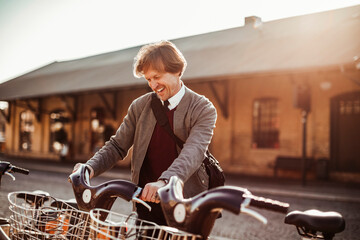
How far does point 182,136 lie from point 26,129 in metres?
27.0

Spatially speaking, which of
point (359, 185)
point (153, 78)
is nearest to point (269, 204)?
point (153, 78)

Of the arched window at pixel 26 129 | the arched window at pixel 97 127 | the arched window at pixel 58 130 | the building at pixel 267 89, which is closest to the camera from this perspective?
the building at pixel 267 89

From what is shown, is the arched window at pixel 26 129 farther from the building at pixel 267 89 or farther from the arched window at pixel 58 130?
the building at pixel 267 89

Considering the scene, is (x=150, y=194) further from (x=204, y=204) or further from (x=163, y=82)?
(x=163, y=82)

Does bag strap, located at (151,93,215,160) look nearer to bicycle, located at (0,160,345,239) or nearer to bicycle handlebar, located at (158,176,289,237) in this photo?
bicycle, located at (0,160,345,239)

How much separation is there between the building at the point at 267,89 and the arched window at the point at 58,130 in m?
1.51

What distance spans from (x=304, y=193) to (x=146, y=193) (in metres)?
9.89

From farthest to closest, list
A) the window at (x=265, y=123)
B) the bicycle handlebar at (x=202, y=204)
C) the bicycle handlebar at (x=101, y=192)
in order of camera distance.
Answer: the window at (x=265, y=123), the bicycle handlebar at (x=101, y=192), the bicycle handlebar at (x=202, y=204)

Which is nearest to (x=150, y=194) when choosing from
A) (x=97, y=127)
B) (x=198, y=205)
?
(x=198, y=205)

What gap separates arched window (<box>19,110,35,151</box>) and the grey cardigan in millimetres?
25740

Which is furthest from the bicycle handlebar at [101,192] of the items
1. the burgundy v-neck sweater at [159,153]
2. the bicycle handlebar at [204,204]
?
the burgundy v-neck sweater at [159,153]

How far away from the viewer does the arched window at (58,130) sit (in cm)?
2381

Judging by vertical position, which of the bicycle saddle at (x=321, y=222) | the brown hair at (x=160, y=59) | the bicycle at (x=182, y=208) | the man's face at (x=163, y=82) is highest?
the brown hair at (x=160, y=59)

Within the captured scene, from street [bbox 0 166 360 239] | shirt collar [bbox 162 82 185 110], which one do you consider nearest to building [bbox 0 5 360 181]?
street [bbox 0 166 360 239]
